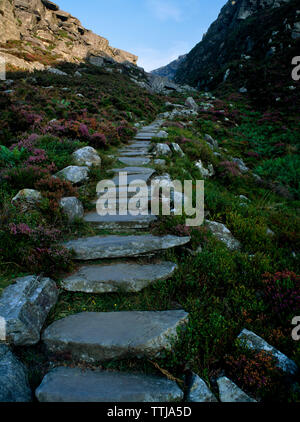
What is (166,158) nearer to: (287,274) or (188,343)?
(287,274)

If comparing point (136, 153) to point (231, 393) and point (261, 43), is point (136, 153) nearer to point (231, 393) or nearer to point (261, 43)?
point (231, 393)

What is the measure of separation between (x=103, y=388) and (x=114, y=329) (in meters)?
0.59

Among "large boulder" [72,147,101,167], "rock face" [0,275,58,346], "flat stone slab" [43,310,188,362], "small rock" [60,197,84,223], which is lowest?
"flat stone slab" [43,310,188,362]

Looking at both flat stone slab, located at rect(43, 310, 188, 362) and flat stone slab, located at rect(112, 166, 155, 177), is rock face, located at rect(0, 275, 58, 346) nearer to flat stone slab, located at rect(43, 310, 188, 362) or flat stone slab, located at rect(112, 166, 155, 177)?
flat stone slab, located at rect(43, 310, 188, 362)

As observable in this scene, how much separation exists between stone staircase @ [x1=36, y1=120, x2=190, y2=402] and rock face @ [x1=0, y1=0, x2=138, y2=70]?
2705 centimetres

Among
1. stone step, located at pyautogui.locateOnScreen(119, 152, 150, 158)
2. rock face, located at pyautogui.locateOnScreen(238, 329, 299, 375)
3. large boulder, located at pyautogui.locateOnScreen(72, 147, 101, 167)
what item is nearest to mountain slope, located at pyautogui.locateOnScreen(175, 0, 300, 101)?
stone step, located at pyautogui.locateOnScreen(119, 152, 150, 158)

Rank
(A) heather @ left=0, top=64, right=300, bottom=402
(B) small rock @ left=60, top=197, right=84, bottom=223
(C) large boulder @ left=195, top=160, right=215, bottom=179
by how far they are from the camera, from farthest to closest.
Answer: (C) large boulder @ left=195, top=160, right=215, bottom=179, (B) small rock @ left=60, top=197, right=84, bottom=223, (A) heather @ left=0, top=64, right=300, bottom=402

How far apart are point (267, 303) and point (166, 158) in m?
6.05

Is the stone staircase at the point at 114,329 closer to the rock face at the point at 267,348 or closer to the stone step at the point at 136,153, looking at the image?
the rock face at the point at 267,348

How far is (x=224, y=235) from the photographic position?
14.4 ft

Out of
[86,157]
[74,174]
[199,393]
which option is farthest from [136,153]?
[199,393]

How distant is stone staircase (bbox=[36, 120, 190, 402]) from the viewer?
205 cm
